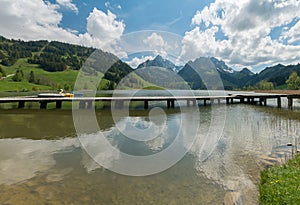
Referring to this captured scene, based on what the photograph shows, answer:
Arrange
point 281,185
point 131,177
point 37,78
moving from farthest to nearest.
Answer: point 37,78, point 131,177, point 281,185

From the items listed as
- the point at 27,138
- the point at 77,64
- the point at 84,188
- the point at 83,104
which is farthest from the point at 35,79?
the point at 84,188

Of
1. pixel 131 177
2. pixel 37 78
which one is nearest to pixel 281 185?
pixel 131 177

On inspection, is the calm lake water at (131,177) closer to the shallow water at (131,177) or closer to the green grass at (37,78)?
the shallow water at (131,177)

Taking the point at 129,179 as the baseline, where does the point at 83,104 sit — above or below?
above

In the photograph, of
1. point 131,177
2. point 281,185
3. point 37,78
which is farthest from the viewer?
point 37,78

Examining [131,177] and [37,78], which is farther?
[37,78]

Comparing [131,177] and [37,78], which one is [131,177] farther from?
[37,78]

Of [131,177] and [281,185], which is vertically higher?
[281,185]

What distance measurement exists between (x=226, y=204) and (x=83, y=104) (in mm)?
27249

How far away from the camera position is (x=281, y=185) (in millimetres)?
5406

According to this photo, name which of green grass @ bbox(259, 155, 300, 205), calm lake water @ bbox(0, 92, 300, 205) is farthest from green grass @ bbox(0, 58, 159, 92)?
green grass @ bbox(259, 155, 300, 205)

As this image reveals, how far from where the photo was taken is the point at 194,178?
671 cm

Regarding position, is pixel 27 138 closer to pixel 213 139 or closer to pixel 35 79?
pixel 213 139

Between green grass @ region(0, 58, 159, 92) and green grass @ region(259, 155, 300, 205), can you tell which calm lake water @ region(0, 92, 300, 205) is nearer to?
green grass @ region(259, 155, 300, 205)
